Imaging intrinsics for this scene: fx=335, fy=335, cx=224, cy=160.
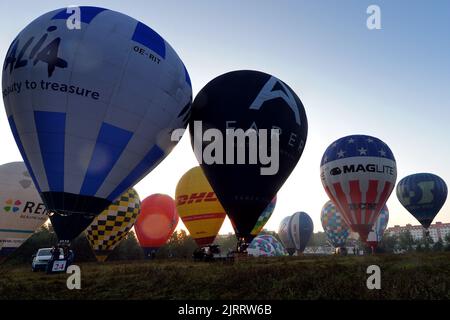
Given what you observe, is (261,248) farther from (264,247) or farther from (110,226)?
(110,226)

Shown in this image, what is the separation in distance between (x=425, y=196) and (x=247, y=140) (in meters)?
26.8

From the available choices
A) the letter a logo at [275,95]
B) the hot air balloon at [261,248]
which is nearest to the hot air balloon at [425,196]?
the hot air balloon at [261,248]

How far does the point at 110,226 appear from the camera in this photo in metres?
23.2

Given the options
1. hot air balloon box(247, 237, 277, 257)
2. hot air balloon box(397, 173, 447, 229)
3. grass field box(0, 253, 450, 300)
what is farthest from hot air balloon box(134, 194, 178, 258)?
hot air balloon box(397, 173, 447, 229)

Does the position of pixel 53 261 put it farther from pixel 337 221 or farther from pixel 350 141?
pixel 337 221

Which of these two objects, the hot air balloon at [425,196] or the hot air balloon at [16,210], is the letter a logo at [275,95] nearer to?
the hot air balloon at [16,210]

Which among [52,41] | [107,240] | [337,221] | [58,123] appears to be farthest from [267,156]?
[337,221]

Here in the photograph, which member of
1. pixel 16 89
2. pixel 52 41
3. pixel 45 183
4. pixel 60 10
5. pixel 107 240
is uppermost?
pixel 60 10

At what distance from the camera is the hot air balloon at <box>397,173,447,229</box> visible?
32594 millimetres

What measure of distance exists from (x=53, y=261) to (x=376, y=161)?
19.7 metres

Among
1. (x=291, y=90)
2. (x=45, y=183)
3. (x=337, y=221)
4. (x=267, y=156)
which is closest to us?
(x=45, y=183)

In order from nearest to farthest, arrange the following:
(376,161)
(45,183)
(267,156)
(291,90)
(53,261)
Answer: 1. (45,183)
2. (53,261)
3. (267,156)
4. (291,90)
5. (376,161)
